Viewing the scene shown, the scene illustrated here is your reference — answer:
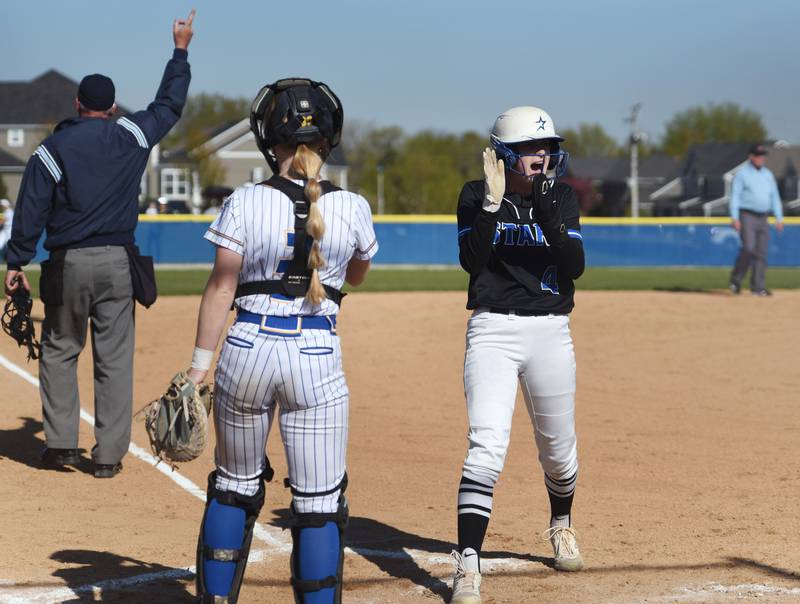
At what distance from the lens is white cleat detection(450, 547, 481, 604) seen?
181 inches

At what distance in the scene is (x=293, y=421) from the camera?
148 inches

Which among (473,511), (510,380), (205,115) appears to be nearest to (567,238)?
(510,380)

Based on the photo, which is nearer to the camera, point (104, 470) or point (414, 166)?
point (104, 470)

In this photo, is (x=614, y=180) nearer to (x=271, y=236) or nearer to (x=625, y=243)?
(x=625, y=243)

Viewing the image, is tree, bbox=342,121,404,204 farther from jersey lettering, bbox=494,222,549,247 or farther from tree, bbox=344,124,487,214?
jersey lettering, bbox=494,222,549,247

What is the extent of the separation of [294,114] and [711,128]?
398 feet

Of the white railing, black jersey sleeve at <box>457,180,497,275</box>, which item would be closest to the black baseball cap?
black jersey sleeve at <box>457,180,497,275</box>

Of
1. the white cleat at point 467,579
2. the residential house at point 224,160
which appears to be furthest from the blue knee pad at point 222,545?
the residential house at point 224,160

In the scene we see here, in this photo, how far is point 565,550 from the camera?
518 centimetres

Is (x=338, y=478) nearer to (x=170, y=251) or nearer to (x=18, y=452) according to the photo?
(x=18, y=452)

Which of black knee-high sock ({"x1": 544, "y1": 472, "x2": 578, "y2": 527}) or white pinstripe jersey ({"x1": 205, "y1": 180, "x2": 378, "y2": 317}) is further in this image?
black knee-high sock ({"x1": 544, "y1": 472, "x2": 578, "y2": 527})

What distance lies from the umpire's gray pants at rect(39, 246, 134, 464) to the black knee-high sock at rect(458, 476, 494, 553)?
2779 mm

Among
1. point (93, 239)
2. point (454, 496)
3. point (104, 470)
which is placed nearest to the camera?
point (93, 239)

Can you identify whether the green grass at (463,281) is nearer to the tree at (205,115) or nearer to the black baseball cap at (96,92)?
the black baseball cap at (96,92)
